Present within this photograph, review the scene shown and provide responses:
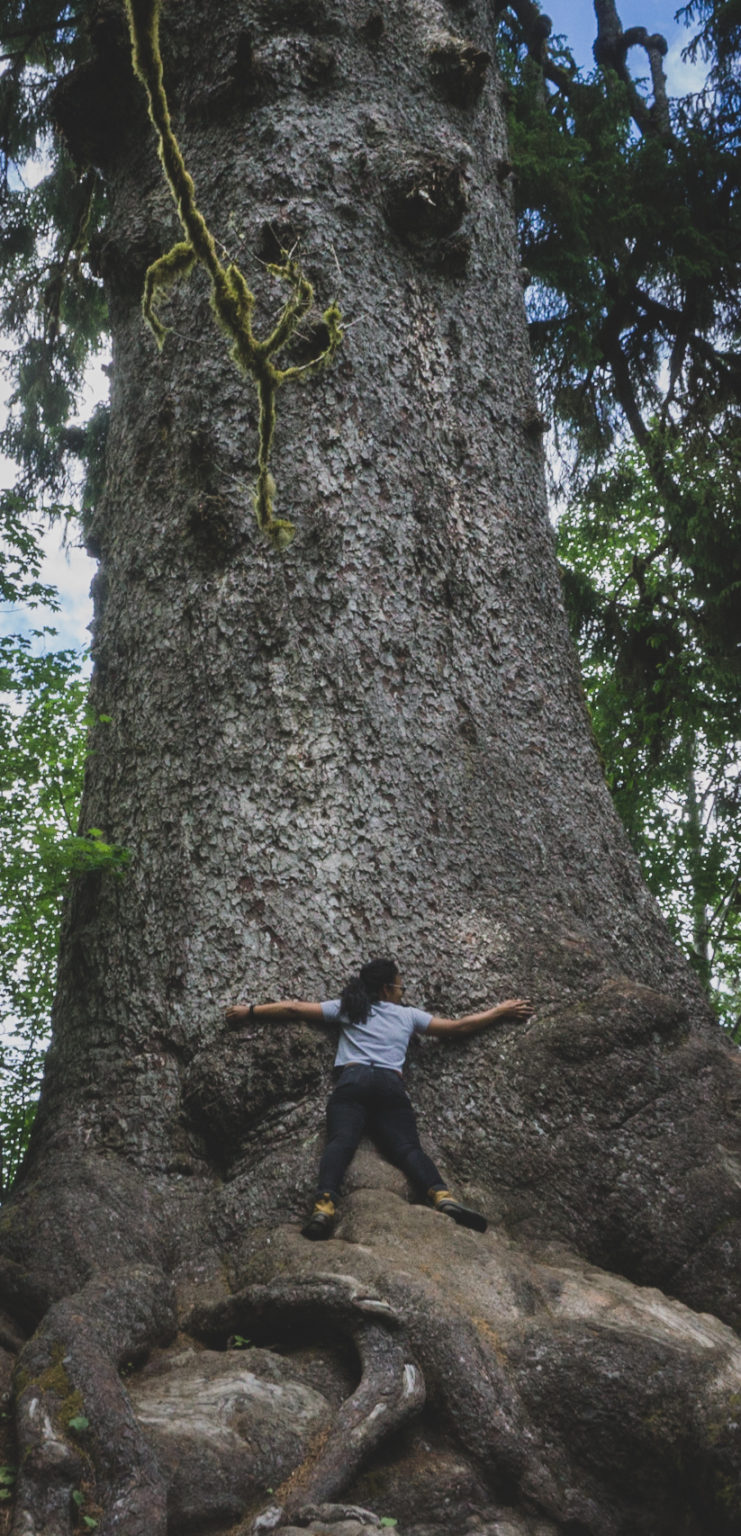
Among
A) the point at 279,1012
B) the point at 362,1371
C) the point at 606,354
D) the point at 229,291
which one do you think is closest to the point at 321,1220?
the point at 362,1371

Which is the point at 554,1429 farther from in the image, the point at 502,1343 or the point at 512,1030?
the point at 512,1030

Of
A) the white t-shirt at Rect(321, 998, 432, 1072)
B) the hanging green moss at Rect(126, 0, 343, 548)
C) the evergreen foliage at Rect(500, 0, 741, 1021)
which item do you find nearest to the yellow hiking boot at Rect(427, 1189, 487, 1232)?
the white t-shirt at Rect(321, 998, 432, 1072)

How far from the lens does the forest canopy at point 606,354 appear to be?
8695mm

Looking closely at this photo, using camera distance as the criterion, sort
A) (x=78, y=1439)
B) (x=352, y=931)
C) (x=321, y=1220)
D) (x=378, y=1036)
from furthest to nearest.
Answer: (x=352, y=931), (x=378, y=1036), (x=321, y=1220), (x=78, y=1439)

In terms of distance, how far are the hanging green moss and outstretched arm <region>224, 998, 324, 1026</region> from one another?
179cm

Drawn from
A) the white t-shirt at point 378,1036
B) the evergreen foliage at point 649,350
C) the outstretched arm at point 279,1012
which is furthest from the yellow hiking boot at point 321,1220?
the evergreen foliage at point 649,350

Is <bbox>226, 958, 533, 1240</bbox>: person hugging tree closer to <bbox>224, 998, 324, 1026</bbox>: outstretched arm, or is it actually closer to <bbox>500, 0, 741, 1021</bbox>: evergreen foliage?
<bbox>224, 998, 324, 1026</bbox>: outstretched arm

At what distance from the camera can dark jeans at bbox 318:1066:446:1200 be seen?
3402mm

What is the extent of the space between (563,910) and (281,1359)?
182 centimetres

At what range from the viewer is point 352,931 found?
12.6 ft

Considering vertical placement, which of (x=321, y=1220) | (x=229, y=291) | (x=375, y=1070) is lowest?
(x=321, y=1220)

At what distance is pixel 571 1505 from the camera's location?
103 inches

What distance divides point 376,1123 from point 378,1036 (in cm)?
28

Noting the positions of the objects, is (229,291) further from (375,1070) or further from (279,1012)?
(375,1070)
